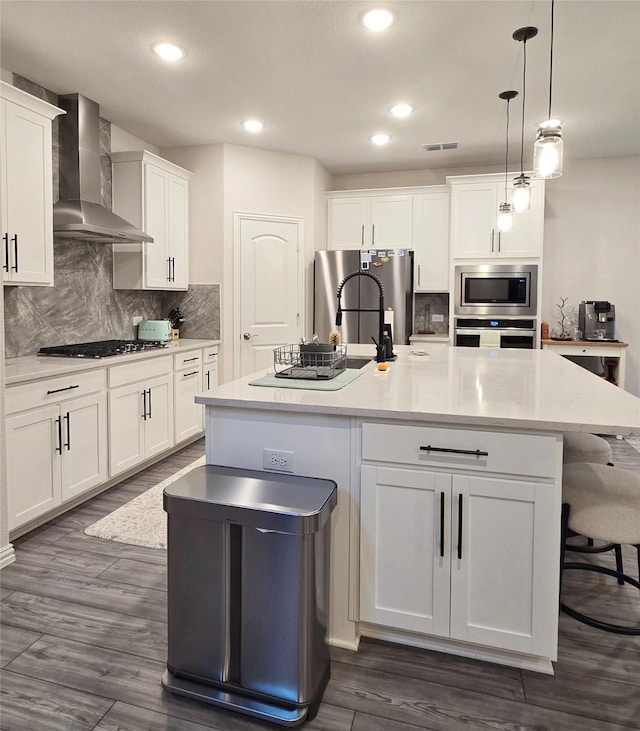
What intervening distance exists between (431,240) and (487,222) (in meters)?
0.60

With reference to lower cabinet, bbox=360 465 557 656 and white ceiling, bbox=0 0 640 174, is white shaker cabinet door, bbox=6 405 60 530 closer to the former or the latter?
lower cabinet, bbox=360 465 557 656

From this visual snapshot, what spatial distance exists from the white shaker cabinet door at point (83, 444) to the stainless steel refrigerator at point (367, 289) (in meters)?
2.61

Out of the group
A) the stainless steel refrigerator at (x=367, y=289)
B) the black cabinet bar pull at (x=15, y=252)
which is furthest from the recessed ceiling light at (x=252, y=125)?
the black cabinet bar pull at (x=15, y=252)

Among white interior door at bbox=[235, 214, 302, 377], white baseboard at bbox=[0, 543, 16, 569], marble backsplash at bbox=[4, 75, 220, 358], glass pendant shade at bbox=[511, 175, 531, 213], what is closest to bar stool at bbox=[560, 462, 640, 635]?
glass pendant shade at bbox=[511, 175, 531, 213]

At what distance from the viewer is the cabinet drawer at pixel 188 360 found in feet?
13.5

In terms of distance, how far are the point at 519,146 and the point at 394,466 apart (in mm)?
4392

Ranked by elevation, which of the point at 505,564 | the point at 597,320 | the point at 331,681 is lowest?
the point at 331,681

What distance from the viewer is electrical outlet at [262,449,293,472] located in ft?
5.87

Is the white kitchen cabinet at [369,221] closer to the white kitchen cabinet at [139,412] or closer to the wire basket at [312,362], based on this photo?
the white kitchen cabinet at [139,412]

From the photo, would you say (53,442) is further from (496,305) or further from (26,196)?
(496,305)

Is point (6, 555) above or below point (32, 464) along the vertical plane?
below

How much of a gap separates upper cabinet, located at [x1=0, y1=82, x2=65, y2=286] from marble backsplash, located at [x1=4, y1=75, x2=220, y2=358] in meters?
0.48

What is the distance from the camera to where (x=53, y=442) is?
Answer: 2832 mm

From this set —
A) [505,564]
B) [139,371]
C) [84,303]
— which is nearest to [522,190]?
[505,564]
